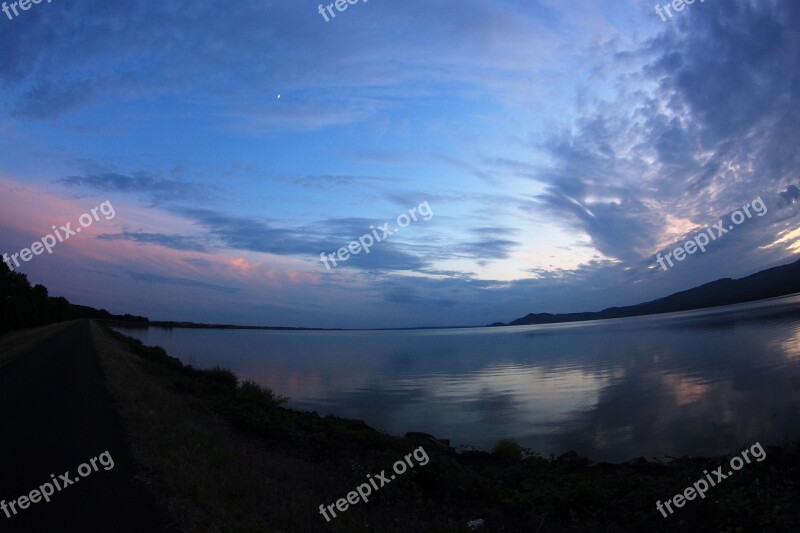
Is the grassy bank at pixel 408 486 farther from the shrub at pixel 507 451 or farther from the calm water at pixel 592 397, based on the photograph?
the calm water at pixel 592 397

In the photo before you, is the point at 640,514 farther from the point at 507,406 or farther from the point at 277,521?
the point at 507,406

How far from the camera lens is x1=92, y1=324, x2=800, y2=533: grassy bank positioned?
6.25m

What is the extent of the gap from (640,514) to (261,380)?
1012 inches

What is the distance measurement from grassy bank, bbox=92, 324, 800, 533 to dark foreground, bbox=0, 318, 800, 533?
0.03 meters

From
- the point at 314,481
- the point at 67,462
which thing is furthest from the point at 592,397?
the point at 67,462

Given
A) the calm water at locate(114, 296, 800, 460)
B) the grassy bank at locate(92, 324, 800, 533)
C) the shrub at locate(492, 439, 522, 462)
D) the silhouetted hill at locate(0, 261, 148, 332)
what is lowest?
the calm water at locate(114, 296, 800, 460)

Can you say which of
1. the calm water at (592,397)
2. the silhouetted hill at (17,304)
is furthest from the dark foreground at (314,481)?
the silhouetted hill at (17,304)

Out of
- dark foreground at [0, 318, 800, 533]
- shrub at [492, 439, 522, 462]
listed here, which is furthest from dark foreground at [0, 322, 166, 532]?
shrub at [492, 439, 522, 462]

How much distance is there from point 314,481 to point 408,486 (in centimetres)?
166

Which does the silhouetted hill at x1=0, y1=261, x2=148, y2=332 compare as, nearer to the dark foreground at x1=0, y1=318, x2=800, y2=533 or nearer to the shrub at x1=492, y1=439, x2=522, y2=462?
the dark foreground at x1=0, y1=318, x2=800, y2=533

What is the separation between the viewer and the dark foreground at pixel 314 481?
6.15 m

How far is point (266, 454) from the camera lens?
10000 mm

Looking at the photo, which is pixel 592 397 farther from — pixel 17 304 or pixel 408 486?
pixel 17 304

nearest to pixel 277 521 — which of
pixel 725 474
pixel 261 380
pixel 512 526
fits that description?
pixel 512 526
